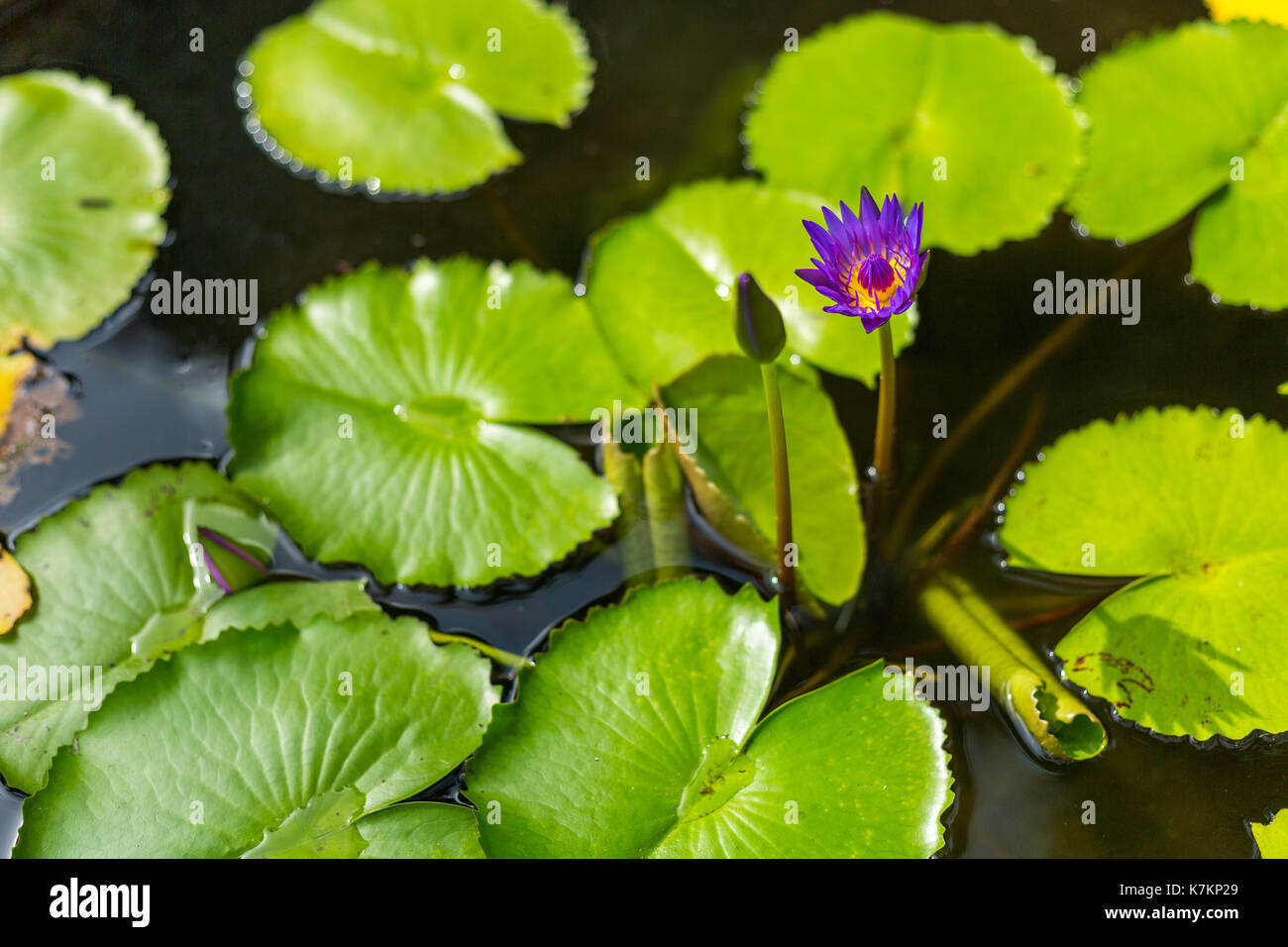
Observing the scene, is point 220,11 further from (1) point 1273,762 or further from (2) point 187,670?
(1) point 1273,762

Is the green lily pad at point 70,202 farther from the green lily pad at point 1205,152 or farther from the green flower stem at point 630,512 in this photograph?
the green lily pad at point 1205,152

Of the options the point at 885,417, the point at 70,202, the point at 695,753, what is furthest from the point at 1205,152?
the point at 70,202

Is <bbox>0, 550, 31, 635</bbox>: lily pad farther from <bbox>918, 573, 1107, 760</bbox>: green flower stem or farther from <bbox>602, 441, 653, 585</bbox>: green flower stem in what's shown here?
<bbox>918, 573, 1107, 760</bbox>: green flower stem

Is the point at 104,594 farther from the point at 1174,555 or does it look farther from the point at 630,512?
the point at 1174,555
